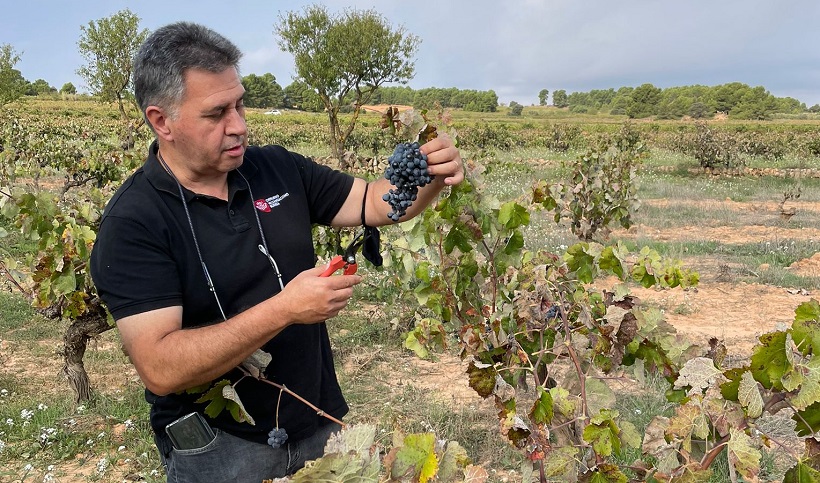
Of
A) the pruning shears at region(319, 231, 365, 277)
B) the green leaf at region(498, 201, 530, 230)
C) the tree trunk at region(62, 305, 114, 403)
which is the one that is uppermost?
the green leaf at region(498, 201, 530, 230)

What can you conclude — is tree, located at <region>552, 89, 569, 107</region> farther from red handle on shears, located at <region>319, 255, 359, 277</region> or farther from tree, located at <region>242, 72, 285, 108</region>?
red handle on shears, located at <region>319, 255, 359, 277</region>

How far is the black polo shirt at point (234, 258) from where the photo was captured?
6.39 feet

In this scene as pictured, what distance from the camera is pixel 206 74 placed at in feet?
6.82

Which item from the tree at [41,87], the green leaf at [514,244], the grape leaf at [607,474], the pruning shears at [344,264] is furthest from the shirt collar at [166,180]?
the tree at [41,87]

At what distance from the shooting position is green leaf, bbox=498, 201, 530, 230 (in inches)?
99.5

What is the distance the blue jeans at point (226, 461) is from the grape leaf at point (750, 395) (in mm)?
1541

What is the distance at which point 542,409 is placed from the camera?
6.10ft

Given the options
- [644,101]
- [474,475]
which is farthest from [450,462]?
[644,101]

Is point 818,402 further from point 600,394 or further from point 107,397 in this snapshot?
point 107,397

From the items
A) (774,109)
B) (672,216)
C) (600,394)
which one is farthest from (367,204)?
(774,109)

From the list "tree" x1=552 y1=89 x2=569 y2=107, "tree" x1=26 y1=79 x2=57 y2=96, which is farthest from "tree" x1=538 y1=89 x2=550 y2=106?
"tree" x1=26 y1=79 x2=57 y2=96

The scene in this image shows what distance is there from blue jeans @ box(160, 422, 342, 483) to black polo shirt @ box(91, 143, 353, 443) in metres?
0.05

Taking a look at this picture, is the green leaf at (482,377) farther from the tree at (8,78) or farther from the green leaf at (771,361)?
the tree at (8,78)

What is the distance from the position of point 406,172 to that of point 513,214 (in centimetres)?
72
